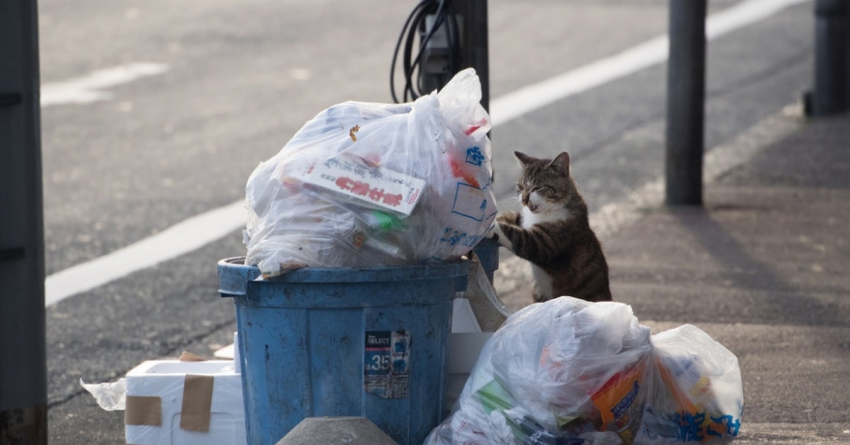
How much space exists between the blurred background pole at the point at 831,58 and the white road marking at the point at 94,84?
23.7 feet

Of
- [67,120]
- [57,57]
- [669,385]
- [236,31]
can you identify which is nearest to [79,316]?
[669,385]

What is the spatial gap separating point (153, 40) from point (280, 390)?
12745 millimetres

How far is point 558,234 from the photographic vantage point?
15.4 ft

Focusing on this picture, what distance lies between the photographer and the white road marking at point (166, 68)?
7.49 m

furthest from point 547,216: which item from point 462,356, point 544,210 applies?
point 462,356

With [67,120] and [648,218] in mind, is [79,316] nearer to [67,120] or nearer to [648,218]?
[648,218]

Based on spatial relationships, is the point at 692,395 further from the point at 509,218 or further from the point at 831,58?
the point at 831,58

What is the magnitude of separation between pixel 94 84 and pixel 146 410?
1006 cm

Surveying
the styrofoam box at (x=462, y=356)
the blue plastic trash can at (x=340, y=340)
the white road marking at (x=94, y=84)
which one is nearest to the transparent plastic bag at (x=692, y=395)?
the styrofoam box at (x=462, y=356)

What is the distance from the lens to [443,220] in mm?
3773

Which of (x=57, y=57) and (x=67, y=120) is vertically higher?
(x=57, y=57)

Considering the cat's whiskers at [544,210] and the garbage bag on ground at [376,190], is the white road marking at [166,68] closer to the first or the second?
the cat's whiskers at [544,210]

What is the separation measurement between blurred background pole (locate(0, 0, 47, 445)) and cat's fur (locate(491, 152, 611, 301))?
1691 mm

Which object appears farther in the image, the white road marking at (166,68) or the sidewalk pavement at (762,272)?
the white road marking at (166,68)
